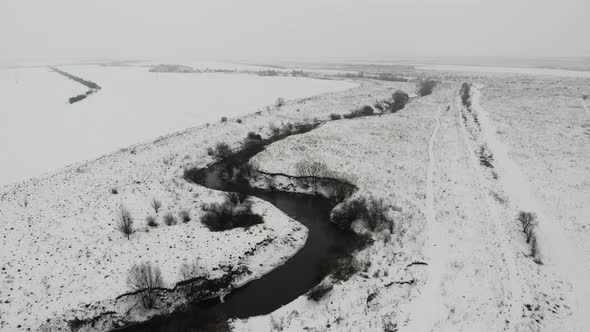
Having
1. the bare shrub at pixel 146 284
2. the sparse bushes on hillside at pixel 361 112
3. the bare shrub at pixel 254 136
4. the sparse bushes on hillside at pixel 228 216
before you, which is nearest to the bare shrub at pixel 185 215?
the sparse bushes on hillside at pixel 228 216

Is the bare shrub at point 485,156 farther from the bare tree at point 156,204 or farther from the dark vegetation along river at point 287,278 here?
the bare tree at point 156,204

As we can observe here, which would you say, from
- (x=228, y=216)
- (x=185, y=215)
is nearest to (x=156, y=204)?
(x=185, y=215)

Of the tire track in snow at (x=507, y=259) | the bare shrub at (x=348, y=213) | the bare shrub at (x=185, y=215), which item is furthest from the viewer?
the bare shrub at (x=348, y=213)

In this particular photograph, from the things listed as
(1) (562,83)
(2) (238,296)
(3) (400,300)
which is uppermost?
(1) (562,83)

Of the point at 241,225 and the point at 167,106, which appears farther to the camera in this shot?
the point at 167,106

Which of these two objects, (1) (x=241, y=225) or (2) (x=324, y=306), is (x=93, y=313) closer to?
(1) (x=241, y=225)

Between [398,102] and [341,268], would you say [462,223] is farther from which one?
[398,102]

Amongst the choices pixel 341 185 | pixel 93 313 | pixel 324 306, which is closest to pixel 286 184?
pixel 341 185
